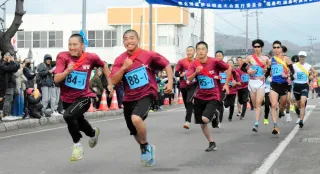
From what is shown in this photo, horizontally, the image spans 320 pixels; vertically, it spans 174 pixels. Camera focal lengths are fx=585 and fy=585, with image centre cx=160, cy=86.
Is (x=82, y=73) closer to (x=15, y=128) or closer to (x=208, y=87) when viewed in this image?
(x=208, y=87)

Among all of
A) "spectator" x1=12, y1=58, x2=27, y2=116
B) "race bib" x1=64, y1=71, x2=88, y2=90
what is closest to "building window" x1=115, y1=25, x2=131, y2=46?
"spectator" x1=12, y1=58, x2=27, y2=116

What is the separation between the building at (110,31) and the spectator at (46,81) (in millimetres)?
39293

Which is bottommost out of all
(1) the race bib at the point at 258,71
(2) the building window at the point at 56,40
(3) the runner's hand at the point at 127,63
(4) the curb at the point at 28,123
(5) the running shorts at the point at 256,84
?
(4) the curb at the point at 28,123

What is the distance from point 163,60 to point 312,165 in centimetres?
251

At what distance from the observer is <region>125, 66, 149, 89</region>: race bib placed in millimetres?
7860

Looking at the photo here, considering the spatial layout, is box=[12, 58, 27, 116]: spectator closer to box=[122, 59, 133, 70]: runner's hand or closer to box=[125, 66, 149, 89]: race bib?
box=[125, 66, 149, 89]: race bib

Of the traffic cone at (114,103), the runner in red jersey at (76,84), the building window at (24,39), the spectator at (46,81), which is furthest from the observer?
the building window at (24,39)

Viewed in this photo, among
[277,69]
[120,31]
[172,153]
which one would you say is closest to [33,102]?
[277,69]

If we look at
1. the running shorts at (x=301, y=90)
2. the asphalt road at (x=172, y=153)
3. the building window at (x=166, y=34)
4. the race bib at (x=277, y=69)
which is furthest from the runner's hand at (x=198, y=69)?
the building window at (x=166, y=34)

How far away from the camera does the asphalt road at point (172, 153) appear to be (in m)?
7.75

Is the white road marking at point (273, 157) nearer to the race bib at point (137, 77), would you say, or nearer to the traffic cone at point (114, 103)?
the race bib at point (137, 77)

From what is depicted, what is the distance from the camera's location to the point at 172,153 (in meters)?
9.38

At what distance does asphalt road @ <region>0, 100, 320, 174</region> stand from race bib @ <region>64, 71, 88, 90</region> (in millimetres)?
1111

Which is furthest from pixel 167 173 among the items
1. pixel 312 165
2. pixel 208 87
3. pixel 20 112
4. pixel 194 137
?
pixel 20 112
